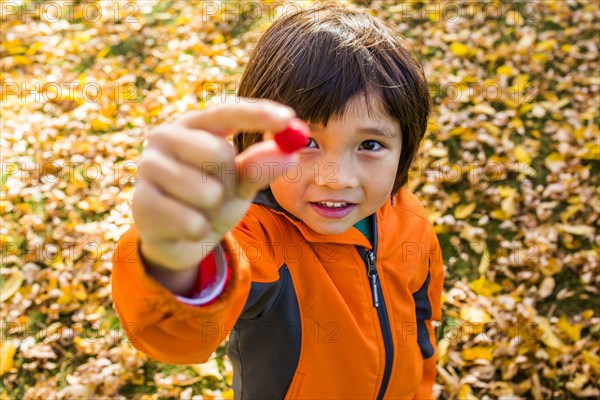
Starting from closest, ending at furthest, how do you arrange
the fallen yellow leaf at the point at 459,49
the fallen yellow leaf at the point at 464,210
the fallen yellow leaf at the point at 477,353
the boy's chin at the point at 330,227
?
the boy's chin at the point at 330,227 < the fallen yellow leaf at the point at 477,353 < the fallen yellow leaf at the point at 464,210 < the fallen yellow leaf at the point at 459,49

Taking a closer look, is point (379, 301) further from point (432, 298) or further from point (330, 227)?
point (432, 298)

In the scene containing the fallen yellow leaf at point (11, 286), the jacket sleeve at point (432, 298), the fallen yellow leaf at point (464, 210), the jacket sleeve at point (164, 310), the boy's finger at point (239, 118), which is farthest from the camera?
the fallen yellow leaf at point (464, 210)

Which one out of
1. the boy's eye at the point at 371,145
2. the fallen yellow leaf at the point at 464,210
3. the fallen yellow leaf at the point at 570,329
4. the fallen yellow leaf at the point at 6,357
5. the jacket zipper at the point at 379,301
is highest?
the boy's eye at the point at 371,145

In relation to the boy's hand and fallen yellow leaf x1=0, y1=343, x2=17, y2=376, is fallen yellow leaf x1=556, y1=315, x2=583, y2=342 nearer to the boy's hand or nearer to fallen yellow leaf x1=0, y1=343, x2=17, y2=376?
the boy's hand

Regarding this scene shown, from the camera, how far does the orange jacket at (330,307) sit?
1.43m

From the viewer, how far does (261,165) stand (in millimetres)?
734

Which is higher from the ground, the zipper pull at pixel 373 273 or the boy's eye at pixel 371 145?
the boy's eye at pixel 371 145

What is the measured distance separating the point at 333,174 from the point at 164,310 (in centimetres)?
55

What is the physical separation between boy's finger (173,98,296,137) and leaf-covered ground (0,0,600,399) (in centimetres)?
194

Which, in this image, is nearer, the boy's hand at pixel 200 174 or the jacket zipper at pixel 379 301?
the boy's hand at pixel 200 174

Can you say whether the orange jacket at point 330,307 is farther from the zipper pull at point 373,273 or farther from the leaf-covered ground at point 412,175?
the leaf-covered ground at point 412,175

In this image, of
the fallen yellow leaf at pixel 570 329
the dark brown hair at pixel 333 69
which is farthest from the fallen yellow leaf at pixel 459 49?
the dark brown hair at pixel 333 69

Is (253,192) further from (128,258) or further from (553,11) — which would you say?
(553,11)

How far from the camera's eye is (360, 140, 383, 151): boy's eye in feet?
4.62
